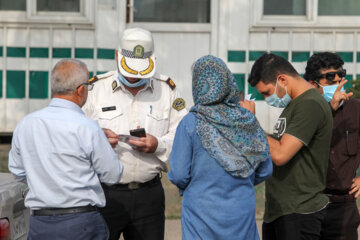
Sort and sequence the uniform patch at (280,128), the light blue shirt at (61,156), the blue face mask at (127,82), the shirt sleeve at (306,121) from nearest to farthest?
the light blue shirt at (61,156) → the shirt sleeve at (306,121) → the uniform patch at (280,128) → the blue face mask at (127,82)

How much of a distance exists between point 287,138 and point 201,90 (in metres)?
0.67

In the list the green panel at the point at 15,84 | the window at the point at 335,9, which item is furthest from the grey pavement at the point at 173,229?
the window at the point at 335,9

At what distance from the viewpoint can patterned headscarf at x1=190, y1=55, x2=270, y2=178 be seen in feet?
10.3

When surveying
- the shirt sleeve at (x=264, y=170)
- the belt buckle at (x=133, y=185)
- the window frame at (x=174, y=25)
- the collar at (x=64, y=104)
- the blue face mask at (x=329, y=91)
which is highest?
the window frame at (x=174, y=25)

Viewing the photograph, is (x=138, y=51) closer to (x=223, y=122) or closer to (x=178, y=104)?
(x=178, y=104)

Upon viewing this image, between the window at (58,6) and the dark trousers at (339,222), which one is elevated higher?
the window at (58,6)

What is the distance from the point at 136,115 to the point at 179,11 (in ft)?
18.2

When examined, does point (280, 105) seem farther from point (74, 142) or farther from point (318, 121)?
point (74, 142)

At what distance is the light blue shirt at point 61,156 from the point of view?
3.09m

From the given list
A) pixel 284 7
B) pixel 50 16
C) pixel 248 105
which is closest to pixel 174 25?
pixel 284 7

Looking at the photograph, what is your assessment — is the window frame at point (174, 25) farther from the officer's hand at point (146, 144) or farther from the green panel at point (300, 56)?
the officer's hand at point (146, 144)

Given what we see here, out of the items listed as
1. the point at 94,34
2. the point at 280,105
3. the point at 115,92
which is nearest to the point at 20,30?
the point at 94,34

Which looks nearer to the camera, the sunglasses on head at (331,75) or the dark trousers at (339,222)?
the dark trousers at (339,222)

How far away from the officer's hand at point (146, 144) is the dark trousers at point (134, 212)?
0.91 ft
